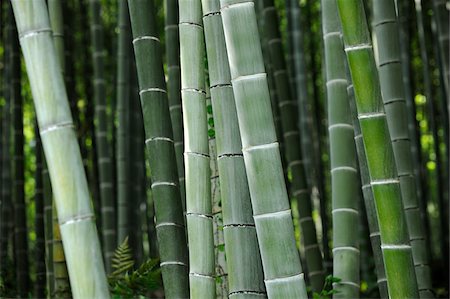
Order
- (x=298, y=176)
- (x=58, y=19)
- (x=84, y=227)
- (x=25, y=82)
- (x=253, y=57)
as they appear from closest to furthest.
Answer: (x=84, y=227)
(x=253, y=57)
(x=58, y=19)
(x=298, y=176)
(x=25, y=82)

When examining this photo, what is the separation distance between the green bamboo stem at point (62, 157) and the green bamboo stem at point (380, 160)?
70cm

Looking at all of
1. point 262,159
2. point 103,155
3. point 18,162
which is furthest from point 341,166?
point 18,162

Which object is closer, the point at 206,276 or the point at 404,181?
the point at 206,276

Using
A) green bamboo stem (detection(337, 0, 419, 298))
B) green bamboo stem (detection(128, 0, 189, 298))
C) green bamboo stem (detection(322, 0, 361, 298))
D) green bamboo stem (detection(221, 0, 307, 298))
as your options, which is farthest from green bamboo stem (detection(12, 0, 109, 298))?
green bamboo stem (detection(322, 0, 361, 298))

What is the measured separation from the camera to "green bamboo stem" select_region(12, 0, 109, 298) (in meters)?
1.53

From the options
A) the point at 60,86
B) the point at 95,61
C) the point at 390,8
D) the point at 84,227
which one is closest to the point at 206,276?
the point at 84,227

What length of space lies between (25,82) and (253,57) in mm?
5604

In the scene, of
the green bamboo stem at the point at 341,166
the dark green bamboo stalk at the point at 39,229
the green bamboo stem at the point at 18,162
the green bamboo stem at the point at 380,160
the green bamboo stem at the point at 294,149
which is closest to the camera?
the green bamboo stem at the point at 380,160

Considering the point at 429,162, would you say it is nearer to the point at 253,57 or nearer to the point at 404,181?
the point at 404,181

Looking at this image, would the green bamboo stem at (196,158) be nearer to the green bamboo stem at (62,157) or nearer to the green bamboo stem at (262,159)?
the green bamboo stem at (262,159)

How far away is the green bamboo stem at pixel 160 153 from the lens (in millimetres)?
2139

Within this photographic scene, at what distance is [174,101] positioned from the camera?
2.92 metres

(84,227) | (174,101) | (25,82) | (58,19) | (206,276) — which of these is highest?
(25,82)

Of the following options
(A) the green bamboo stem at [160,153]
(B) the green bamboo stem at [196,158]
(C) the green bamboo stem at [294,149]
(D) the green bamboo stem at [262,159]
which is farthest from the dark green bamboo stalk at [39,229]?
(D) the green bamboo stem at [262,159]
